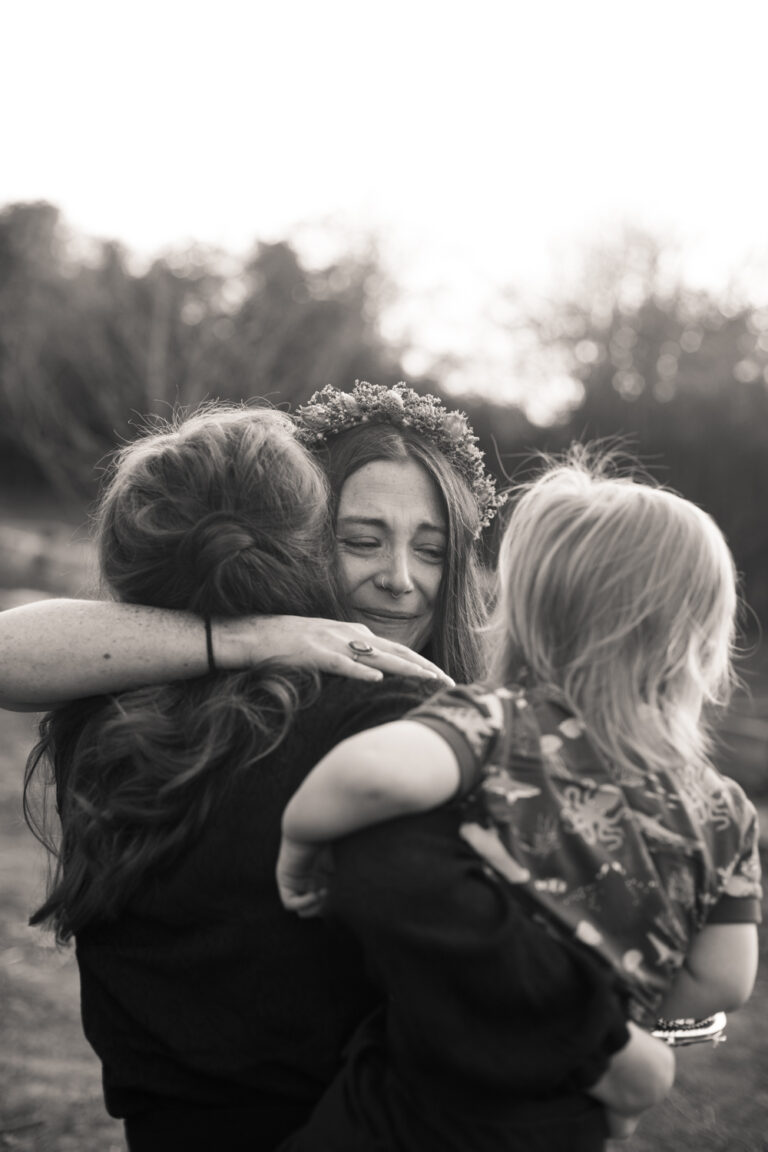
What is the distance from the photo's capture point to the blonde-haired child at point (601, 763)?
61.5 inches

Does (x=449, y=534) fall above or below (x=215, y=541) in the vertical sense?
below

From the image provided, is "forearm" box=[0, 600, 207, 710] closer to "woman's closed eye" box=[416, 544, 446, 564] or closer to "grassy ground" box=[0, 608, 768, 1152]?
"woman's closed eye" box=[416, 544, 446, 564]

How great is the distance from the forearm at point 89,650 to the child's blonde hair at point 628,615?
587mm

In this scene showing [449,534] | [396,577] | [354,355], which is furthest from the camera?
[354,355]

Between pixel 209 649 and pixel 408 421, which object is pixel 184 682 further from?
pixel 408 421

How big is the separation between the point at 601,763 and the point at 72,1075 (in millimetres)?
3849

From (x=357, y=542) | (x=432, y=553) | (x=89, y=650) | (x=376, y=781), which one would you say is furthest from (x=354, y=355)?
(x=376, y=781)

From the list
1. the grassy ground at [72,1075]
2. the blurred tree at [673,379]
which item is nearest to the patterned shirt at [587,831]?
the grassy ground at [72,1075]

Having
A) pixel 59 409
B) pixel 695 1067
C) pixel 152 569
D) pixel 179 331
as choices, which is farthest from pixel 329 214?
pixel 152 569

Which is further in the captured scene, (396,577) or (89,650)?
(396,577)

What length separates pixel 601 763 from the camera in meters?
1.64

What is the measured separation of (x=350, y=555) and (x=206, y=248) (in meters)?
12.2

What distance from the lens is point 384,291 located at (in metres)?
14.2

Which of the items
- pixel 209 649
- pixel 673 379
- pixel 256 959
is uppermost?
pixel 673 379
